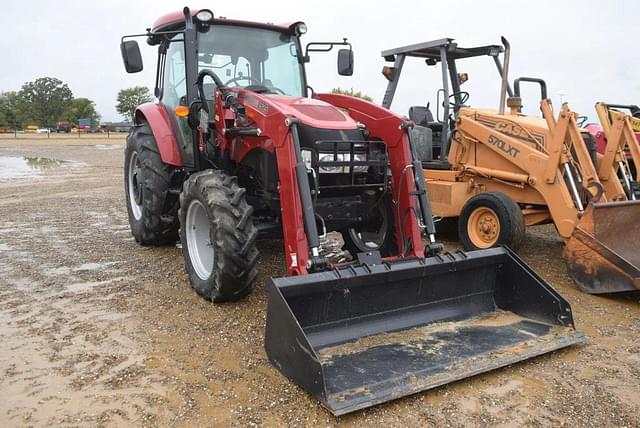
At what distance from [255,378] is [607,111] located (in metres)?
5.49

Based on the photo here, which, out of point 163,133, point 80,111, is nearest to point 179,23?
point 163,133

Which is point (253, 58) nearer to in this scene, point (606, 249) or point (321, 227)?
point (321, 227)

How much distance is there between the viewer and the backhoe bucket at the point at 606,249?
4766 mm

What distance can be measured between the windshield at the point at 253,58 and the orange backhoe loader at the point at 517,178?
163cm

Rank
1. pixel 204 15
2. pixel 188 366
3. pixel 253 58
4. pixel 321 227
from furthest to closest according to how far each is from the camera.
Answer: pixel 253 58 → pixel 204 15 → pixel 321 227 → pixel 188 366

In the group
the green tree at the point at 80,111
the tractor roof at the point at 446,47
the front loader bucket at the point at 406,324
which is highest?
the green tree at the point at 80,111

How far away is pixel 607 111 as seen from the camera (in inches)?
263

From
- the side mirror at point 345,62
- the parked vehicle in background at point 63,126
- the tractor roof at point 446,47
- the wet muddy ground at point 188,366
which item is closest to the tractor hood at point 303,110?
the side mirror at point 345,62

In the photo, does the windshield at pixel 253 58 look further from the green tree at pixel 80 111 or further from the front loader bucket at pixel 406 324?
the green tree at pixel 80 111

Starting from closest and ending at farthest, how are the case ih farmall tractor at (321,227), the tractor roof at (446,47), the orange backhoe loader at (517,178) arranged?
the case ih farmall tractor at (321,227) < the orange backhoe loader at (517,178) < the tractor roof at (446,47)

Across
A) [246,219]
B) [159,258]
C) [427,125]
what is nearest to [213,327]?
[246,219]

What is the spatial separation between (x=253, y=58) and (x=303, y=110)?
134 centimetres

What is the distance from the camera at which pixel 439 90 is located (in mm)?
7141

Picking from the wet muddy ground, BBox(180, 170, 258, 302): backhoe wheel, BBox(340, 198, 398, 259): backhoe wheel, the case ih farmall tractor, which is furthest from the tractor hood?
the wet muddy ground
